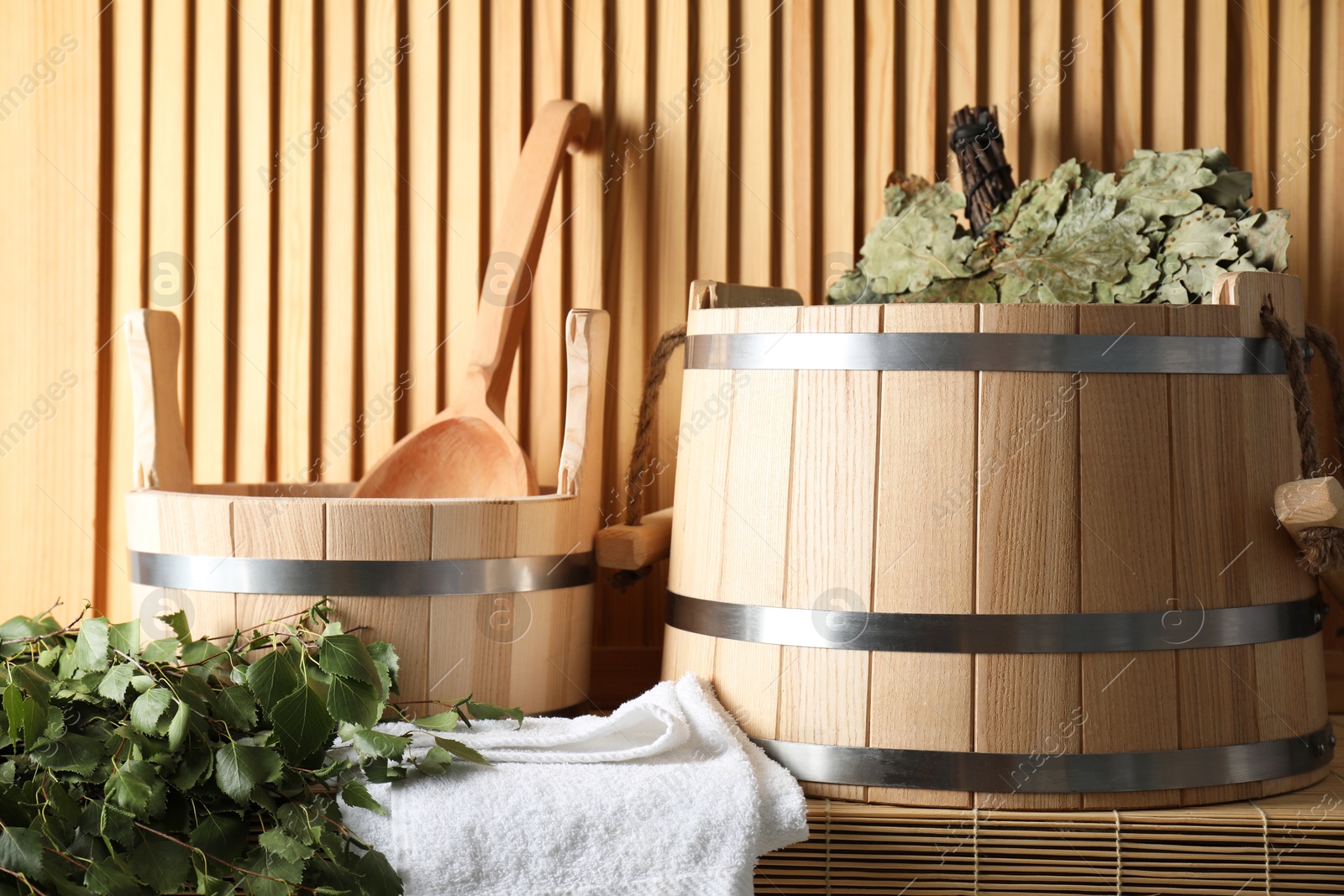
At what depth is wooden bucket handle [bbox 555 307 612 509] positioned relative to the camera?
1.30 meters

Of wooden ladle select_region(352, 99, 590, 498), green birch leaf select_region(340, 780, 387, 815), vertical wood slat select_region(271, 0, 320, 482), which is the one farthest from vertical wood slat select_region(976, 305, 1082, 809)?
vertical wood slat select_region(271, 0, 320, 482)

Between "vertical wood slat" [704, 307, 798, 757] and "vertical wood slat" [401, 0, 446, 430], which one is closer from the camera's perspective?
"vertical wood slat" [704, 307, 798, 757]

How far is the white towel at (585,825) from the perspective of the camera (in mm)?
905

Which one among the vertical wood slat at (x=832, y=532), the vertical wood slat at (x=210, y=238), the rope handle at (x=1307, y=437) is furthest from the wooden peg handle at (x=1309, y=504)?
the vertical wood slat at (x=210, y=238)

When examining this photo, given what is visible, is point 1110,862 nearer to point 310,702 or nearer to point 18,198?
point 310,702

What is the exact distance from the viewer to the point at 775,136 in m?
1.59

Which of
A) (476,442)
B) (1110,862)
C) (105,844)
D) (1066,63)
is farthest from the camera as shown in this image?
(1066,63)

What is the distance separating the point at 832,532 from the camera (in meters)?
1.04

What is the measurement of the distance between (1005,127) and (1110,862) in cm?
102

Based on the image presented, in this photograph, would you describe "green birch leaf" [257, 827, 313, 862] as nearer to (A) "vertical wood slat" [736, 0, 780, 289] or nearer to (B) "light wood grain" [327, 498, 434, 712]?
(B) "light wood grain" [327, 498, 434, 712]

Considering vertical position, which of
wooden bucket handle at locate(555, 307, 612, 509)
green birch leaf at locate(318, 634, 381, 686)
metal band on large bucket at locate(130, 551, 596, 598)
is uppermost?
wooden bucket handle at locate(555, 307, 612, 509)

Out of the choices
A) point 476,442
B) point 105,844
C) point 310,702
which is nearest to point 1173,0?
point 476,442

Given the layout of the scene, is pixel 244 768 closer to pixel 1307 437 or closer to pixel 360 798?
pixel 360 798

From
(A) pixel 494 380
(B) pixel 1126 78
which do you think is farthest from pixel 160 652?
(B) pixel 1126 78
